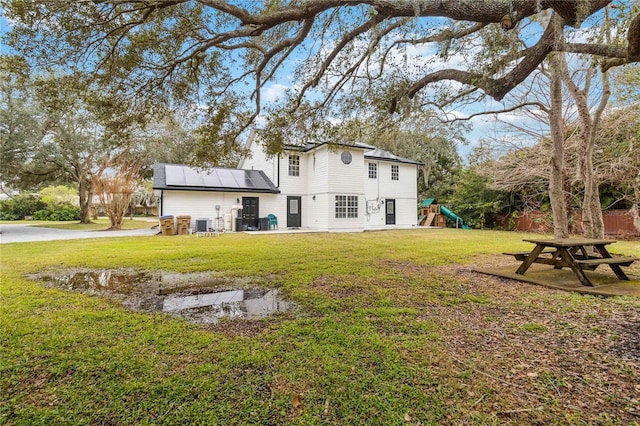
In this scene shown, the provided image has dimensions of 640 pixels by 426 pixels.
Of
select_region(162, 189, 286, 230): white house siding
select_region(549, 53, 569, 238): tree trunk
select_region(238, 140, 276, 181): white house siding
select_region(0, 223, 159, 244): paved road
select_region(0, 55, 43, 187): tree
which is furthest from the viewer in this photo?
select_region(238, 140, 276, 181): white house siding

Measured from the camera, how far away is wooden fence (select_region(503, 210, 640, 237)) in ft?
42.7

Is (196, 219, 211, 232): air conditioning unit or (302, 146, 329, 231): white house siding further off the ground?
(302, 146, 329, 231): white house siding

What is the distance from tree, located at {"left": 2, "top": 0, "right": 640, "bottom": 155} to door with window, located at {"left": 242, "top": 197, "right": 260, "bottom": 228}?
9.91m

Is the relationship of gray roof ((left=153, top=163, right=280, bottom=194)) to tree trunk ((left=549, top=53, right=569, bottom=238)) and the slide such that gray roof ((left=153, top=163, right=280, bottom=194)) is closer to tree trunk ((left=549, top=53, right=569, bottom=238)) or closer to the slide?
the slide

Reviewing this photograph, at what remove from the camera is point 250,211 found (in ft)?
56.3

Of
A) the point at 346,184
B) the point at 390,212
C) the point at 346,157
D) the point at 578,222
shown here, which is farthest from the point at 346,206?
the point at 578,222

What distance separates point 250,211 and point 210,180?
267 centimetres

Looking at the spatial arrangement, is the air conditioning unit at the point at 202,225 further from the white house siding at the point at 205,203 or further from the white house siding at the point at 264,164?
the white house siding at the point at 264,164

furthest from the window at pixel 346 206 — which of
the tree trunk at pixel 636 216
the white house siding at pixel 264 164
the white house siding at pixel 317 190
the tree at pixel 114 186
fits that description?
the tree trunk at pixel 636 216

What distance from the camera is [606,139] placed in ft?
38.1

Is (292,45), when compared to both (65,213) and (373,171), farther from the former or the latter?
(65,213)

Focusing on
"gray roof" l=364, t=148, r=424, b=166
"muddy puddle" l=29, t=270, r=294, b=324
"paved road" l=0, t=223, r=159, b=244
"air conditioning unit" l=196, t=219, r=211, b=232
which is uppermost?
"gray roof" l=364, t=148, r=424, b=166

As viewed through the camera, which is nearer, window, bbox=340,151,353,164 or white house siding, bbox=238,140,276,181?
window, bbox=340,151,353,164

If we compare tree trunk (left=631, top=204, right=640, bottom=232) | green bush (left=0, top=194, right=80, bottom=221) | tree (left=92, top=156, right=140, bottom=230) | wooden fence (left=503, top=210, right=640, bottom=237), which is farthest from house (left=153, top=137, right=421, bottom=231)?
green bush (left=0, top=194, right=80, bottom=221)
